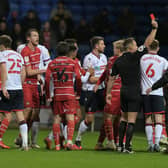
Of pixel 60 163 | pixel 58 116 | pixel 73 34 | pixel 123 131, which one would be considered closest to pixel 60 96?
pixel 58 116

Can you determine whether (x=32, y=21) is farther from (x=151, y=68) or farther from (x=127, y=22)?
(x=151, y=68)

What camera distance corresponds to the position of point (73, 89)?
1127cm

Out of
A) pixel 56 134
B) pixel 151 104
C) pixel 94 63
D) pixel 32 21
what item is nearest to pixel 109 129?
pixel 151 104

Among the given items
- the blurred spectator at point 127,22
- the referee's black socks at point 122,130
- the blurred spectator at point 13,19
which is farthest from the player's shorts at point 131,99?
the blurred spectator at point 13,19

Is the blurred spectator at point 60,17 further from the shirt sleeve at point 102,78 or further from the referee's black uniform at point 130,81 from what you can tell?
the referee's black uniform at point 130,81

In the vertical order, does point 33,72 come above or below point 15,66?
below

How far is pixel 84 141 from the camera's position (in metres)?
14.0

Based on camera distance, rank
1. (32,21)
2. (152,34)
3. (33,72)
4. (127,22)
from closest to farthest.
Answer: (152,34) → (33,72) → (32,21) → (127,22)

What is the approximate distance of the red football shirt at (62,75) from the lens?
1107 centimetres

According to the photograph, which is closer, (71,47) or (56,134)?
(56,134)

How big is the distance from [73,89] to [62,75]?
346 millimetres

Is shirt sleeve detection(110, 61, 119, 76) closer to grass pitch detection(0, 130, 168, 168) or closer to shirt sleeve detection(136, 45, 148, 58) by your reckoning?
shirt sleeve detection(136, 45, 148, 58)

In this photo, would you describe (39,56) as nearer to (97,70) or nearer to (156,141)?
(97,70)

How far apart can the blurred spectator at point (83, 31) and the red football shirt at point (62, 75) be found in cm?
941
